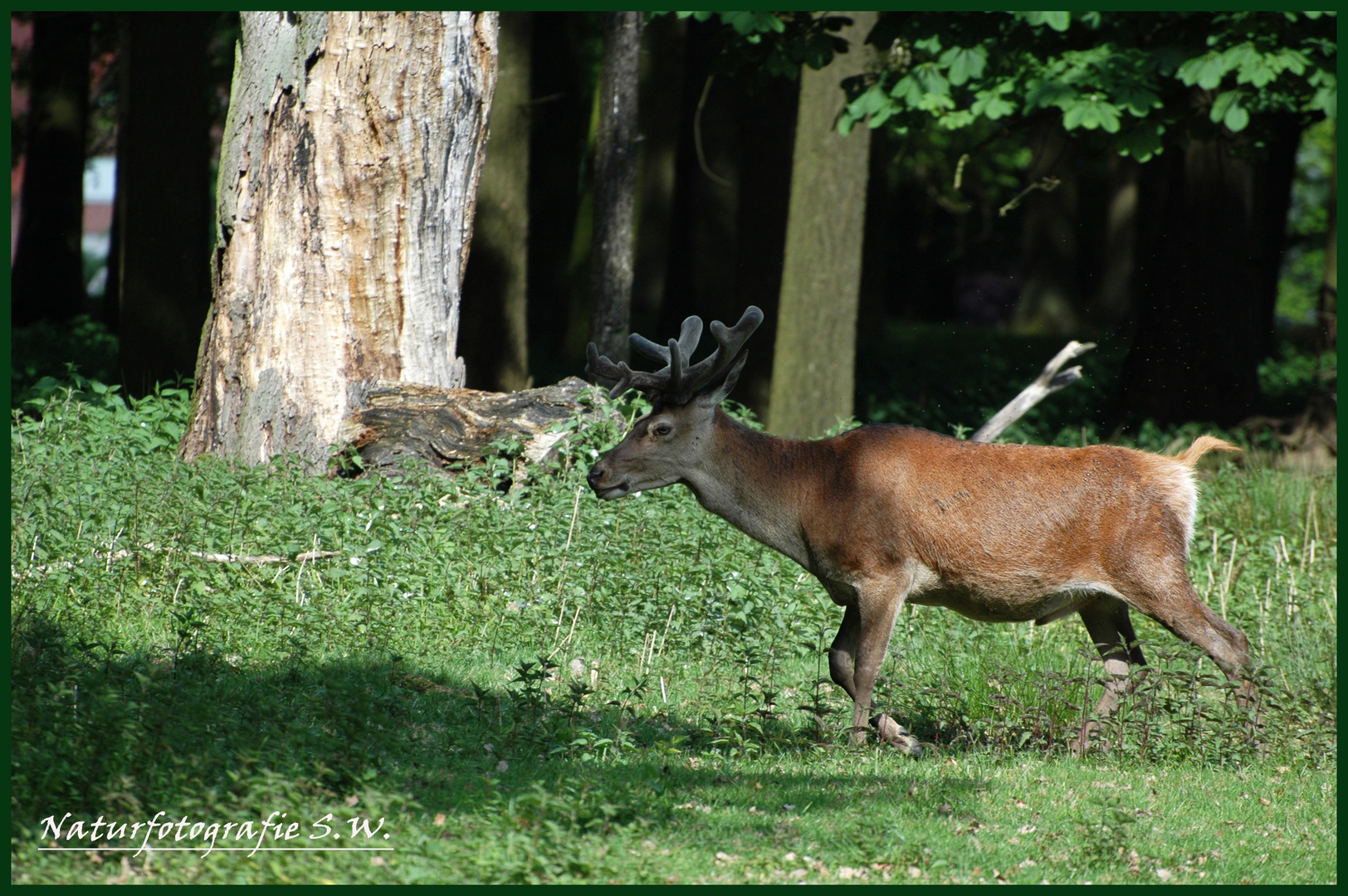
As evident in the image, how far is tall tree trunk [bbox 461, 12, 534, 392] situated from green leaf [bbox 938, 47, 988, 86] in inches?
215

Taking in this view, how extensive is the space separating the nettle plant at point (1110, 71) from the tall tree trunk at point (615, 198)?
6.46 feet

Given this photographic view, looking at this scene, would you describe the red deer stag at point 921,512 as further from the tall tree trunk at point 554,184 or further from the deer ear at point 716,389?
the tall tree trunk at point 554,184

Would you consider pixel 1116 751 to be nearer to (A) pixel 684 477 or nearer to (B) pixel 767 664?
(B) pixel 767 664

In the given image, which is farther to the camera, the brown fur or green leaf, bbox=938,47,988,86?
green leaf, bbox=938,47,988,86

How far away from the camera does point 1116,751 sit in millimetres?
6652

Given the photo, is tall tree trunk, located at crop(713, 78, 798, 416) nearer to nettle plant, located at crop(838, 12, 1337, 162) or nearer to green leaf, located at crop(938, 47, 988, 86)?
nettle plant, located at crop(838, 12, 1337, 162)

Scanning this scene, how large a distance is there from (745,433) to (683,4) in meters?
5.41

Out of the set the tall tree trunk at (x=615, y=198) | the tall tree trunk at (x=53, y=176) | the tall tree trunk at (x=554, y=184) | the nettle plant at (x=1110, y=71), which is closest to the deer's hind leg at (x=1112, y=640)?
the nettle plant at (x=1110, y=71)

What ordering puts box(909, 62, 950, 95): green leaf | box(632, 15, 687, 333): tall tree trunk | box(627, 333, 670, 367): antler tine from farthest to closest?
box(632, 15, 687, 333): tall tree trunk → box(909, 62, 950, 95): green leaf → box(627, 333, 670, 367): antler tine

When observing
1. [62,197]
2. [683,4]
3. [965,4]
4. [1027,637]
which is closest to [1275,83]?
[965,4]

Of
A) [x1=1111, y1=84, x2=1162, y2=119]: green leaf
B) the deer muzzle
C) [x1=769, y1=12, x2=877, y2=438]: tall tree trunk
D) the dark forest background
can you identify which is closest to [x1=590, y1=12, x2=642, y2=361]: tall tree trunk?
the dark forest background

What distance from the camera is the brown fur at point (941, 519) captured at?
6.73 meters

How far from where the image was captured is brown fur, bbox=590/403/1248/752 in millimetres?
6727

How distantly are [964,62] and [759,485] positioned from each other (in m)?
6.19
